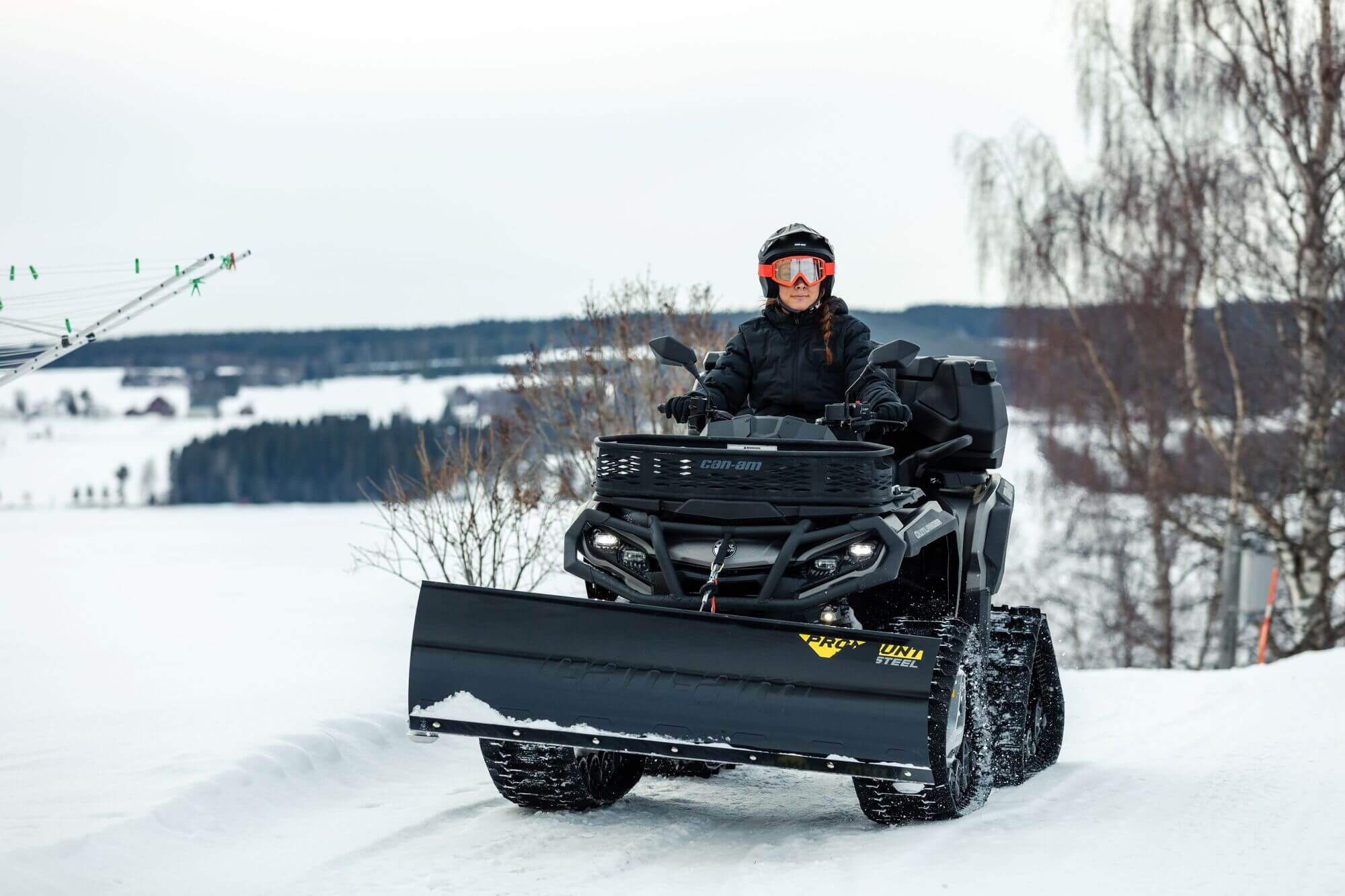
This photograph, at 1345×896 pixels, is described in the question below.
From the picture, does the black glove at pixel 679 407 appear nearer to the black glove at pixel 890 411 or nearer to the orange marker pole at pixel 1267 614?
the black glove at pixel 890 411

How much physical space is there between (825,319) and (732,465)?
141 cm

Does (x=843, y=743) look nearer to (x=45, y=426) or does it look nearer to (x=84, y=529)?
(x=84, y=529)

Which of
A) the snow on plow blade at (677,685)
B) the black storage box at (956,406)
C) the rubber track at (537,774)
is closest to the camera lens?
the snow on plow blade at (677,685)

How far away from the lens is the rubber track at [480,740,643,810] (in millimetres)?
5980

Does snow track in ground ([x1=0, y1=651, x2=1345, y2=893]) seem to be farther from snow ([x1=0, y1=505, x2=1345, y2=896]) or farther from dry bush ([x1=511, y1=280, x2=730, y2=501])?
dry bush ([x1=511, y1=280, x2=730, y2=501])

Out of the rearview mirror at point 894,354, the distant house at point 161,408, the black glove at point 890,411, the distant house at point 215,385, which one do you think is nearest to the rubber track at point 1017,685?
the black glove at point 890,411

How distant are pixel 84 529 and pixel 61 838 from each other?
26541mm

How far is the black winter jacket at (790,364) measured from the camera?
690 centimetres

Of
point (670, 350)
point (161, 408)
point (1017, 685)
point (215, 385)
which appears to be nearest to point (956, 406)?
point (1017, 685)

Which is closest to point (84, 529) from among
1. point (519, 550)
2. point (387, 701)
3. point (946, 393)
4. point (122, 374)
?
point (122, 374)

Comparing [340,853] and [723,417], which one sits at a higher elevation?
[723,417]

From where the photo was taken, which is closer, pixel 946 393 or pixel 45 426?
pixel 946 393

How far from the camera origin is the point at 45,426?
43.3m

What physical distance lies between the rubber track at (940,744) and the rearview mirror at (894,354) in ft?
3.43
